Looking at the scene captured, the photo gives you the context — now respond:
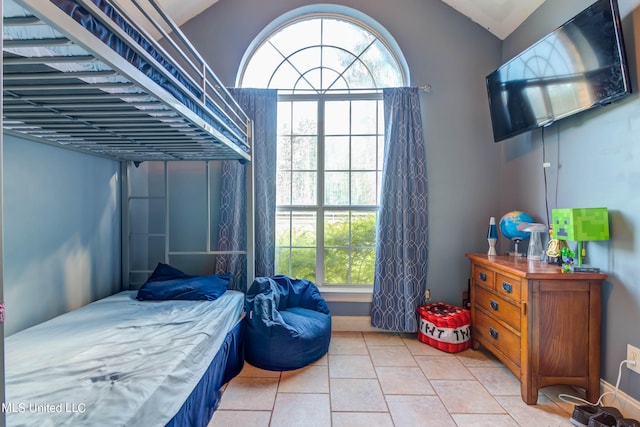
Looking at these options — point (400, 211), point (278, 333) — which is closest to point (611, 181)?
point (400, 211)

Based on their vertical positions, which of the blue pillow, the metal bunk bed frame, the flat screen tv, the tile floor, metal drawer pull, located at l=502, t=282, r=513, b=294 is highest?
the flat screen tv

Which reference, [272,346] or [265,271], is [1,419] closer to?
[272,346]

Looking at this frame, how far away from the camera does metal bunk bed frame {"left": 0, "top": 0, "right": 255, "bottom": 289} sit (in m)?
0.88

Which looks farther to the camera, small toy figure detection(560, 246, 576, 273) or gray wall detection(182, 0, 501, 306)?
gray wall detection(182, 0, 501, 306)

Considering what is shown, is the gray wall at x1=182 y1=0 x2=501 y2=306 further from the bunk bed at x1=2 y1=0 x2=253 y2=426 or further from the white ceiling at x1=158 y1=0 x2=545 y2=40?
the bunk bed at x1=2 y1=0 x2=253 y2=426

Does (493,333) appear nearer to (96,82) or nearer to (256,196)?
(256,196)

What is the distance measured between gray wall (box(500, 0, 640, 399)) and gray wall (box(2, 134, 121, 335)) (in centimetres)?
346

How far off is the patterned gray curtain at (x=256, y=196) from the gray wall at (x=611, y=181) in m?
2.25

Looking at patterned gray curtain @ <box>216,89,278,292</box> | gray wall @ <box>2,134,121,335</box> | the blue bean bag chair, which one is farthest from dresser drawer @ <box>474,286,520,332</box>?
gray wall @ <box>2,134,121,335</box>

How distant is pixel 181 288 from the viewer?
2.27 meters

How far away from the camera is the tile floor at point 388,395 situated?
1.63 meters

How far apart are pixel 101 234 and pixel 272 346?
65.9 inches

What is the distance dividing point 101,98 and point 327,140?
77.0 inches

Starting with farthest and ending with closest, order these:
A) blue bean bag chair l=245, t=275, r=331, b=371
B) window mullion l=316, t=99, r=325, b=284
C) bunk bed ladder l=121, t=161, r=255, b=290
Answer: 1. window mullion l=316, t=99, r=325, b=284
2. bunk bed ladder l=121, t=161, r=255, b=290
3. blue bean bag chair l=245, t=275, r=331, b=371
